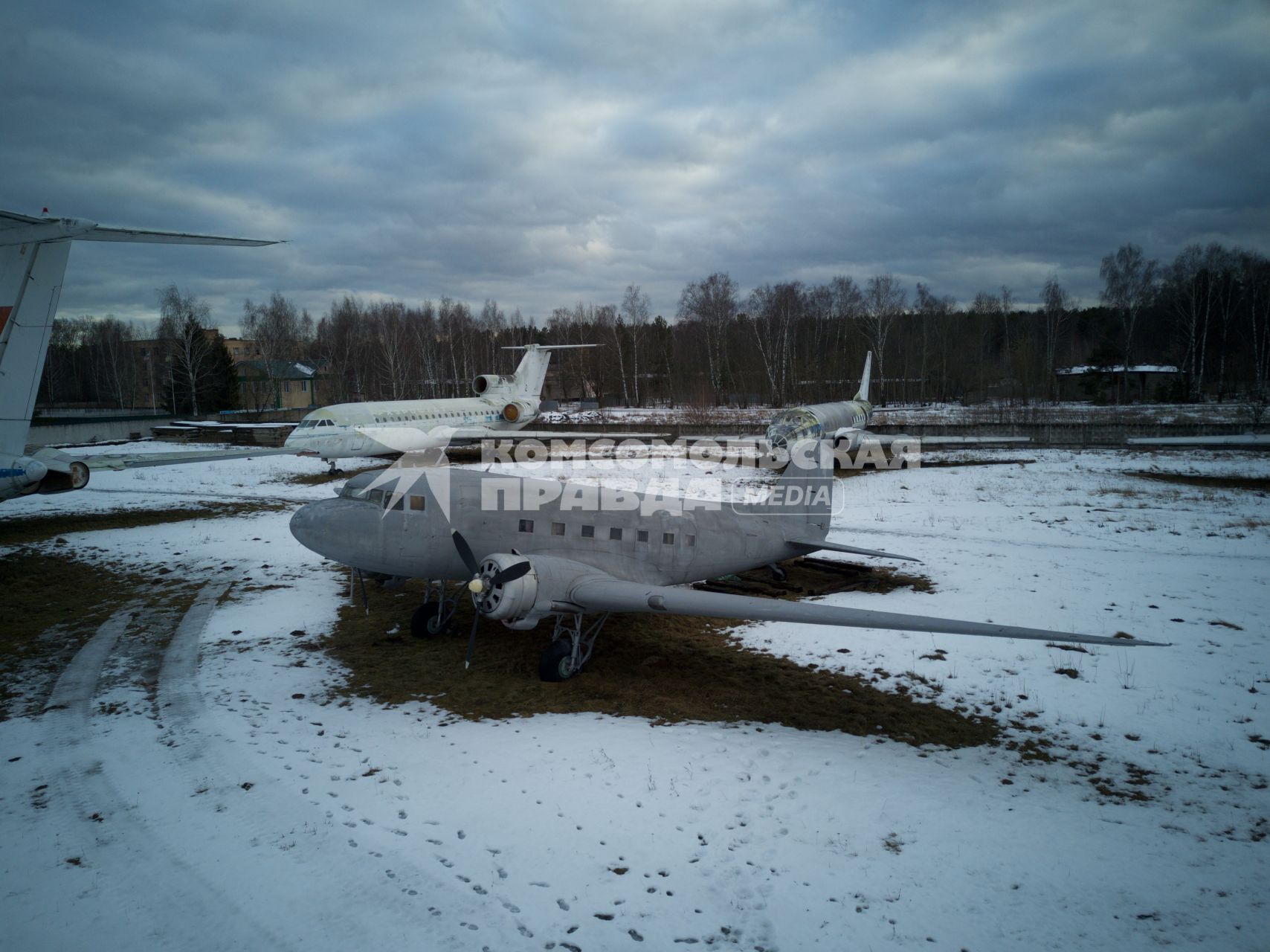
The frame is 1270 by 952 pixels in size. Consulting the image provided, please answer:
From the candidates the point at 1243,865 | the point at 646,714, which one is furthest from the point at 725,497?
the point at 1243,865

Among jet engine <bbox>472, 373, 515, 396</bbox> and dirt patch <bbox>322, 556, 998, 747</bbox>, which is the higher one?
jet engine <bbox>472, 373, 515, 396</bbox>

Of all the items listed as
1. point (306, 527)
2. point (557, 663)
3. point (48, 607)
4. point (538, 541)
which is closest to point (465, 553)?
point (538, 541)

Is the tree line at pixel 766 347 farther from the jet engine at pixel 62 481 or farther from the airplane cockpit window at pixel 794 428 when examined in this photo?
the jet engine at pixel 62 481

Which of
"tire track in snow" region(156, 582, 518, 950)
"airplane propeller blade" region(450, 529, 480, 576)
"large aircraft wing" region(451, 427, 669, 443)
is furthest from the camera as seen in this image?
"large aircraft wing" region(451, 427, 669, 443)

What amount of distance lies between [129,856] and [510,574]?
18.5 ft

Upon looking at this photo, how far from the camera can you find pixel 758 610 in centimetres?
977

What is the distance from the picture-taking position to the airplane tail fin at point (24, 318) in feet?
49.3

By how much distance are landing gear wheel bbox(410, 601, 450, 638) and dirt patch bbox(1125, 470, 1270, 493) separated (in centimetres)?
3303

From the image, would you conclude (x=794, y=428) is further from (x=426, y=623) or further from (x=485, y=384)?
(x=426, y=623)

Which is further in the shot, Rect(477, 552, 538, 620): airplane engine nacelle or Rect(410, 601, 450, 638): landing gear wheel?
Rect(410, 601, 450, 638): landing gear wheel

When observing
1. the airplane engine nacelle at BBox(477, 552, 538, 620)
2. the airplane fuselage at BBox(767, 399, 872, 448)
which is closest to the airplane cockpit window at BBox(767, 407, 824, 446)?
the airplane fuselage at BBox(767, 399, 872, 448)

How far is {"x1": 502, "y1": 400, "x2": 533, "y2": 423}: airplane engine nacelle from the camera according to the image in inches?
1690

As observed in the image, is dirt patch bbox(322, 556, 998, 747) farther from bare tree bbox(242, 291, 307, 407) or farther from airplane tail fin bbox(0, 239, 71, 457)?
bare tree bbox(242, 291, 307, 407)

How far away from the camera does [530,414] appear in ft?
147
